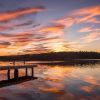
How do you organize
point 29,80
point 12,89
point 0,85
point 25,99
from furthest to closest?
point 29,80
point 12,89
point 0,85
point 25,99

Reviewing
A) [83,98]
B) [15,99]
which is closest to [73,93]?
[83,98]

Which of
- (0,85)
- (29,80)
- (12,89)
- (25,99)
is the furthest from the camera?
(29,80)

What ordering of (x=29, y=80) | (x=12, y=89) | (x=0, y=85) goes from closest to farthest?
(x=0, y=85)
(x=12, y=89)
(x=29, y=80)

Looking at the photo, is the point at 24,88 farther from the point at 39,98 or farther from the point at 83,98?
the point at 83,98

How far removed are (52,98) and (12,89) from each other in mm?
5138

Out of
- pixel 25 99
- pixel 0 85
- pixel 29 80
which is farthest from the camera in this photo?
pixel 29 80

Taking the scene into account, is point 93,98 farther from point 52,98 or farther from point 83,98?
point 52,98

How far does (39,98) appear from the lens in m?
17.7

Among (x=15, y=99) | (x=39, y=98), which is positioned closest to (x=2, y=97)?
(x=15, y=99)

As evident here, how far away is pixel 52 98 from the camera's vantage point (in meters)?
17.8

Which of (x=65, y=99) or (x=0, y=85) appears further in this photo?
(x=0, y=85)

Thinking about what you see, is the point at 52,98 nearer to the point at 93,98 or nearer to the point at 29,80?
the point at 93,98

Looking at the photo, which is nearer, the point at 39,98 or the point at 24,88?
the point at 39,98

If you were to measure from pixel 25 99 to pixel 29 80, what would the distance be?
7956mm
